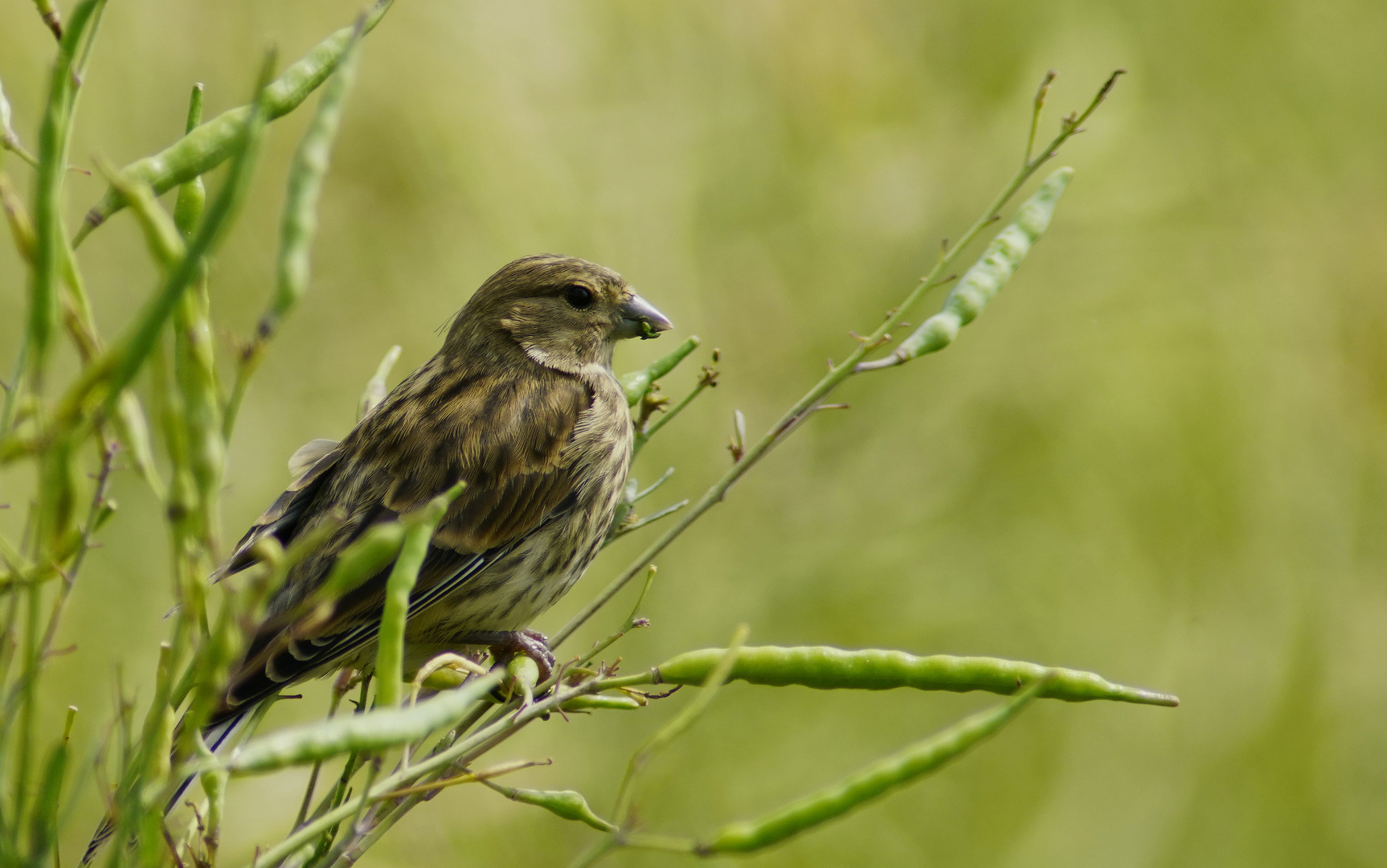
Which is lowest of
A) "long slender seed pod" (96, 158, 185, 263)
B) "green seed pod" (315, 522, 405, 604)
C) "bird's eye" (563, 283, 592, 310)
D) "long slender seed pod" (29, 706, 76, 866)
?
"long slender seed pod" (29, 706, 76, 866)

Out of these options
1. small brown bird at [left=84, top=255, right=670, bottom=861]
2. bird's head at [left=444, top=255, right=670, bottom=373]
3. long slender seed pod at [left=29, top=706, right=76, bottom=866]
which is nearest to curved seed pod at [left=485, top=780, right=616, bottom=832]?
long slender seed pod at [left=29, top=706, right=76, bottom=866]

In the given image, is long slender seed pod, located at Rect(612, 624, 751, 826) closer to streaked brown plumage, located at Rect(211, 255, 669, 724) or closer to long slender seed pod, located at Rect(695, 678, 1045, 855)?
long slender seed pod, located at Rect(695, 678, 1045, 855)

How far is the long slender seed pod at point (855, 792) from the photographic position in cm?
98

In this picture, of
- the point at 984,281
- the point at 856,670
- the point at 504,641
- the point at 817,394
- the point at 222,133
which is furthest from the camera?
the point at 504,641

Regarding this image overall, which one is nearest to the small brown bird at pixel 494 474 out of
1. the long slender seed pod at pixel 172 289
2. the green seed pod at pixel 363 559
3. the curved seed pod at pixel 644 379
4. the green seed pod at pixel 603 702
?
the curved seed pod at pixel 644 379

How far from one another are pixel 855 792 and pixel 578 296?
2.38m

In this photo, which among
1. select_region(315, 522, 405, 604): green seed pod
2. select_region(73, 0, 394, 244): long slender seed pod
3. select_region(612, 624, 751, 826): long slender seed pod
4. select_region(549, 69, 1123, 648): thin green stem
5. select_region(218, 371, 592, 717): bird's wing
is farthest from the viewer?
select_region(218, 371, 592, 717): bird's wing

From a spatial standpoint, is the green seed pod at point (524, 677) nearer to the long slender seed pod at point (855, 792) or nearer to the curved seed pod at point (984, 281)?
the long slender seed pod at point (855, 792)

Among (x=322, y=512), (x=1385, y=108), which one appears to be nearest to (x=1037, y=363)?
(x=1385, y=108)

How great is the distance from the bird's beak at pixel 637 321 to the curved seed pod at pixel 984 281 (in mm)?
1496

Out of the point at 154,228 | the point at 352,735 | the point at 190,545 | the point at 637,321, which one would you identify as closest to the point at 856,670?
the point at 352,735

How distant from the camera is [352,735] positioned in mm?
891

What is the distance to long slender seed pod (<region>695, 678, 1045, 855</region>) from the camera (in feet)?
3.22

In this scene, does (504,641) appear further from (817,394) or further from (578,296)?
(817,394)
